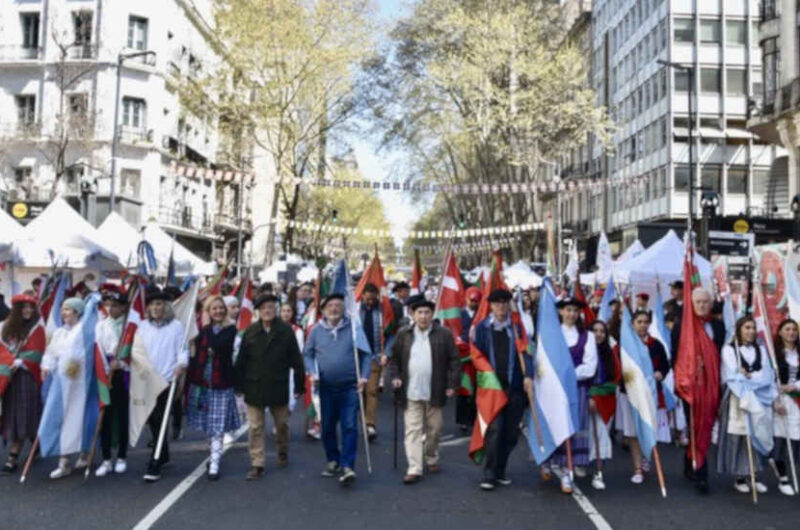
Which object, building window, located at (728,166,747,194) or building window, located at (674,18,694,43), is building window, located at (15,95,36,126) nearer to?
building window, located at (674,18,694,43)

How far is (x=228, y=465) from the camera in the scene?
8570 mm

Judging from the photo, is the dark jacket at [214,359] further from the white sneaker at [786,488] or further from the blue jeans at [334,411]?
the white sneaker at [786,488]

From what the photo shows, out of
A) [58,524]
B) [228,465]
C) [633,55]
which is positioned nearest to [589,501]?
[228,465]

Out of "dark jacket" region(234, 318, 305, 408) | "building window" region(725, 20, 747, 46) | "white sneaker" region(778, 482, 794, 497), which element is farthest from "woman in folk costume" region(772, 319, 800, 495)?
"building window" region(725, 20, 747, 46)

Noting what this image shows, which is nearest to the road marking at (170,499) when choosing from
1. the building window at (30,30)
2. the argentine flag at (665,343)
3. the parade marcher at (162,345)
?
the parade marcher at (162,345)

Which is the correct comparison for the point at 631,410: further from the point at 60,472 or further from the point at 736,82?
the point at 736,82

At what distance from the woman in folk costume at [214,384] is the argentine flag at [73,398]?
3.17 feet

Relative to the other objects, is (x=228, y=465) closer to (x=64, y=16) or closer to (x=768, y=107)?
(x=768, y=107)

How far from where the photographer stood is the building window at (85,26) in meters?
37.7

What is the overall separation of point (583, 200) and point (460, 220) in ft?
72.2

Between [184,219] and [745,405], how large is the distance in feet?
128

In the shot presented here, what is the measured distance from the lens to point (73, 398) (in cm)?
816

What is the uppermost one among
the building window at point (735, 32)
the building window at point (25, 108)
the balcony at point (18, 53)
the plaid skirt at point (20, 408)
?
the building window at point (735, 32)

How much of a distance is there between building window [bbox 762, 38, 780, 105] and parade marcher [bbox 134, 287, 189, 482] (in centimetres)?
2712
